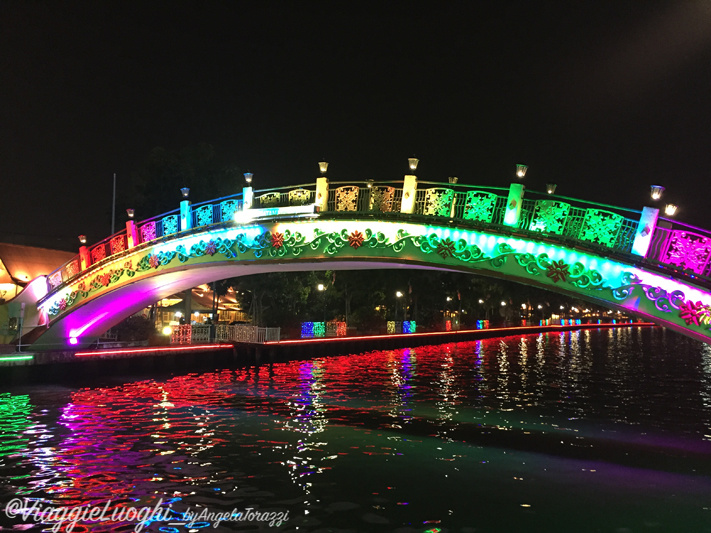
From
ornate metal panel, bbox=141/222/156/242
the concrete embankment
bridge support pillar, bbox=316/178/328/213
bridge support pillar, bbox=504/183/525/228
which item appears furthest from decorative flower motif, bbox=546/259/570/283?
the concrete embankment

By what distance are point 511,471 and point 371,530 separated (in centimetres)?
397

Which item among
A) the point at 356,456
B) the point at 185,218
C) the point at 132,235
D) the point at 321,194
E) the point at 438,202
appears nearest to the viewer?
the point at 356,456

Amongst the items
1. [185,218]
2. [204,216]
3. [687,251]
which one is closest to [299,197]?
[204,216]

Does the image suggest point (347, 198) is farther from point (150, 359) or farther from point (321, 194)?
point (150, 359)

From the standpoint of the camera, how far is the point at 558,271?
15.3 metres

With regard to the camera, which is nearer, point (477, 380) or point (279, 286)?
point (477, 380)

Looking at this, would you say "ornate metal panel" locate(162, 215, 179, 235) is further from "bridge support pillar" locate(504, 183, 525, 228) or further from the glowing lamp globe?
the glowing lamp globe

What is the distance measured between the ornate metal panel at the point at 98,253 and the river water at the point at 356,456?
225 inches

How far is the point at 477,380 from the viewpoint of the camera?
25844mm

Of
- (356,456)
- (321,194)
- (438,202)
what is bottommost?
(356,456)

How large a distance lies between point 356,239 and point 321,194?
1832mm

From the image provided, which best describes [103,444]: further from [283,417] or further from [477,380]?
[477,380]

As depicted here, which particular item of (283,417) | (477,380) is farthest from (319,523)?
(477,380)

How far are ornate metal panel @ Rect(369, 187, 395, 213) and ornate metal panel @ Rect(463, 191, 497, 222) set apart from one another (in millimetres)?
2415
